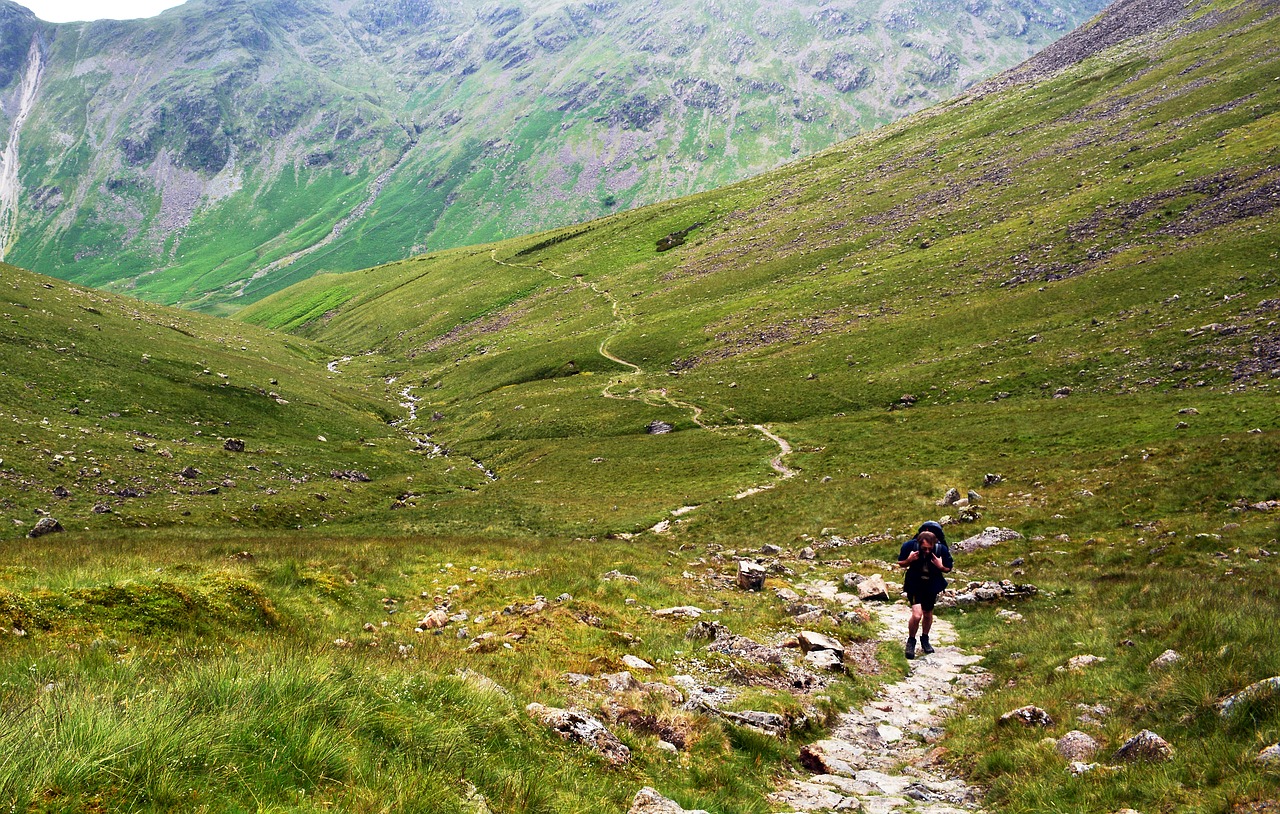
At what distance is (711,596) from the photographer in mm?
20875

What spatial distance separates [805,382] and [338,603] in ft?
196

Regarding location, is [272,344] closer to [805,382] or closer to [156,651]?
[805,382]

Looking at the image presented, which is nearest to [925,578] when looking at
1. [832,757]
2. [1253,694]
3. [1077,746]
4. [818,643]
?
[818,643]

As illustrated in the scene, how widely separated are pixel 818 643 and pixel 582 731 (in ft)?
28.9

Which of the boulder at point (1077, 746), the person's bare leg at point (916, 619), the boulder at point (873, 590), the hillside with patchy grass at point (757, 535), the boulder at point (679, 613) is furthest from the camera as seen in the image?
the boulder at point (873, 590)

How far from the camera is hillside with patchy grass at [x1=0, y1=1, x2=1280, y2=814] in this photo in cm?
675

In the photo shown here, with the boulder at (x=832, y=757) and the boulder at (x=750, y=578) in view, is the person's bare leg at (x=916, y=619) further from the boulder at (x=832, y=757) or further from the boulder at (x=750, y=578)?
the boulder at (x=750, y=578)

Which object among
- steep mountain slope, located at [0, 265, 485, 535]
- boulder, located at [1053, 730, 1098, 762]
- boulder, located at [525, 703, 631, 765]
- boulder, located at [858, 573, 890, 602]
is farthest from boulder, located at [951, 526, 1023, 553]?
steep mountain slope, located at [0, 265, 485, 535]

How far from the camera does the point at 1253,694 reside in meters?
7.78

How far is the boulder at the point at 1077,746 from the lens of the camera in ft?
28.1

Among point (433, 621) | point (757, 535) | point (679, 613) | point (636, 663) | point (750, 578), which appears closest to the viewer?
point (636, 663)

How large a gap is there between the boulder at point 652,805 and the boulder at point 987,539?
23.0 m

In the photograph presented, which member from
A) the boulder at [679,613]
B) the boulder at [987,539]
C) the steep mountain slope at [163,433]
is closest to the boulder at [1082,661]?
the boulder at [679,613]

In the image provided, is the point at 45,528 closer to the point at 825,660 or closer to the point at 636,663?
the point at 636,663
